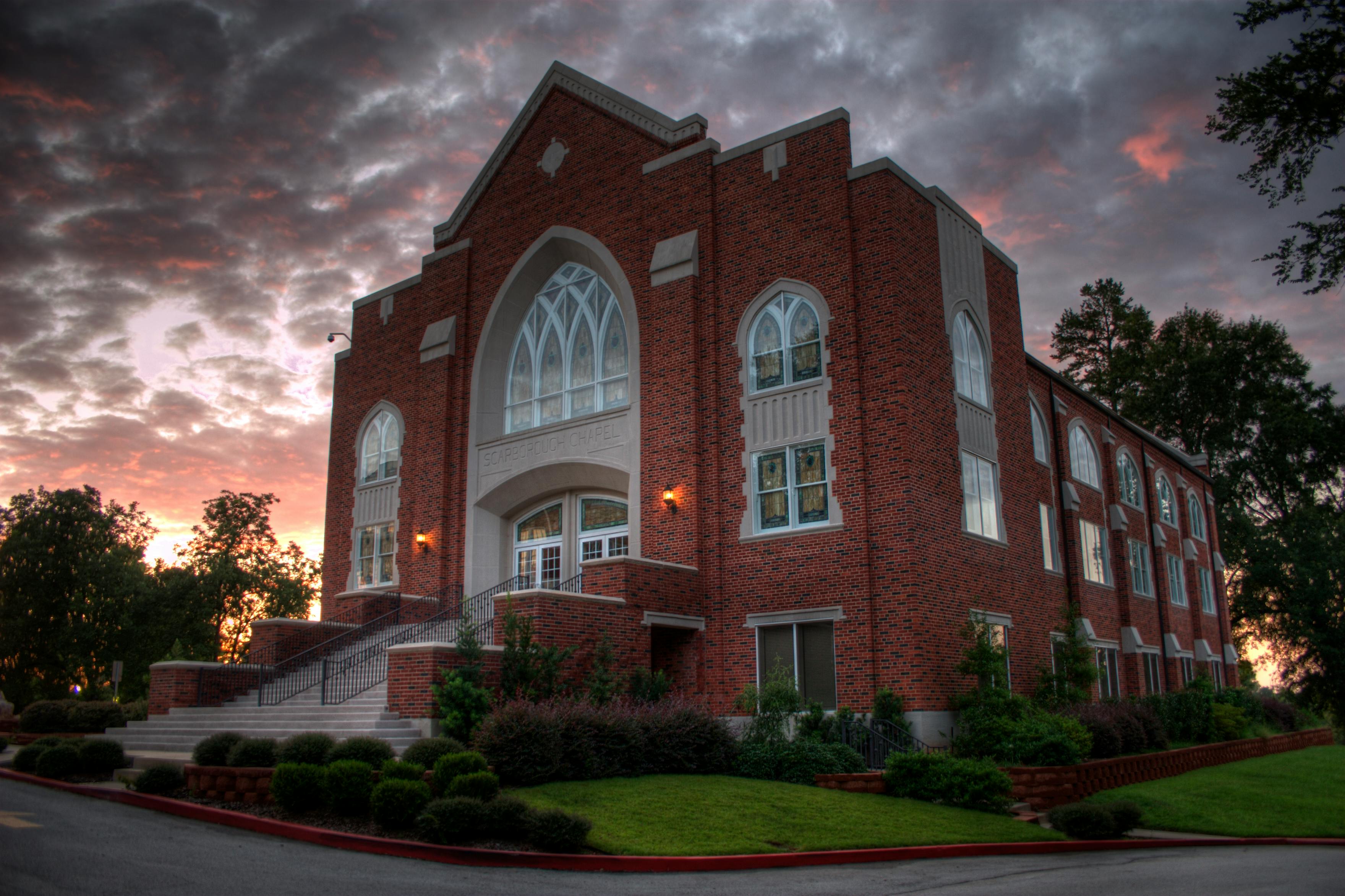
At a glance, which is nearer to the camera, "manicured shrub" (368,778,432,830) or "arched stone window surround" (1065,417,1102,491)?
"manicured shrub" (368,778,432,830)

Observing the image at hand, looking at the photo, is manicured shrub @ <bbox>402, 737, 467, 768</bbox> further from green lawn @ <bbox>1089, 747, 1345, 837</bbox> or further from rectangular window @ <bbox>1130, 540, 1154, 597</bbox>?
rectangular window @ <bbox>1130, 540, 1154, 597</bbox>

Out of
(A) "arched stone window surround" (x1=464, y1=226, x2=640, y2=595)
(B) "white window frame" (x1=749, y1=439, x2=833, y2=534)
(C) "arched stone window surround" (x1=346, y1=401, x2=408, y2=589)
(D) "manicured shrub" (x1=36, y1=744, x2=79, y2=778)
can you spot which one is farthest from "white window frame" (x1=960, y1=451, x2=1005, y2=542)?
(D) "manicured shrub" (x1=36, y1=744, x2=79, y2=778)

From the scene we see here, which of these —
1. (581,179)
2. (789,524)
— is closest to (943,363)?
(789,524)

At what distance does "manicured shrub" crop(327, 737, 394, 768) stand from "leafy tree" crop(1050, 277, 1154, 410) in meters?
47.9

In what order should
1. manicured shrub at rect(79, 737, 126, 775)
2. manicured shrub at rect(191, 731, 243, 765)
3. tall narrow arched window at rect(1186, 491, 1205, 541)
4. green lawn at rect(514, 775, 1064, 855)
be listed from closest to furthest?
green lawn at rect(514, 775, 1064, 855), manicured shrub at rect(191, 731, 243, 765), manicured shrub at rect(79, 737, 126, 775), tall narrow arched window at rect(1186, 491, 1205, 541)

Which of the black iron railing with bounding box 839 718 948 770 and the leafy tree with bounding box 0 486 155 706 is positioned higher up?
the leafy tree with bounding box 0 486 155 706

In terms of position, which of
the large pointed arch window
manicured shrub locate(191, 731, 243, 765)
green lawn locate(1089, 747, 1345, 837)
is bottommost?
green lawn locate(1089, 747, 1345, 837)

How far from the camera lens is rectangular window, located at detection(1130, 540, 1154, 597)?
99.5ft

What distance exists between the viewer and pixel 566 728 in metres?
13.7

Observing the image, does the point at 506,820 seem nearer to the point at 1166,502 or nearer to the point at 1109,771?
the point at 1109,771

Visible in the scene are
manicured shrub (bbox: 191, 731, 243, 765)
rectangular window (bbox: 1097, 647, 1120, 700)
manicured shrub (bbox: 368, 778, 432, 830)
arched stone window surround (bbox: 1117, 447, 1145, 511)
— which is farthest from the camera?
arched stone window surround (bbox: 1117, 447, 1145, 511)

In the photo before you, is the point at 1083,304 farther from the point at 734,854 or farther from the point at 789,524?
the point at 734,854

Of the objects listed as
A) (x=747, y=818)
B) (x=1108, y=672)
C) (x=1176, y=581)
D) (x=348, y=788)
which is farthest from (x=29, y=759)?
(x=1176, y=581)

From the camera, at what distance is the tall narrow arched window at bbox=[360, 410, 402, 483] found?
2748 cm
